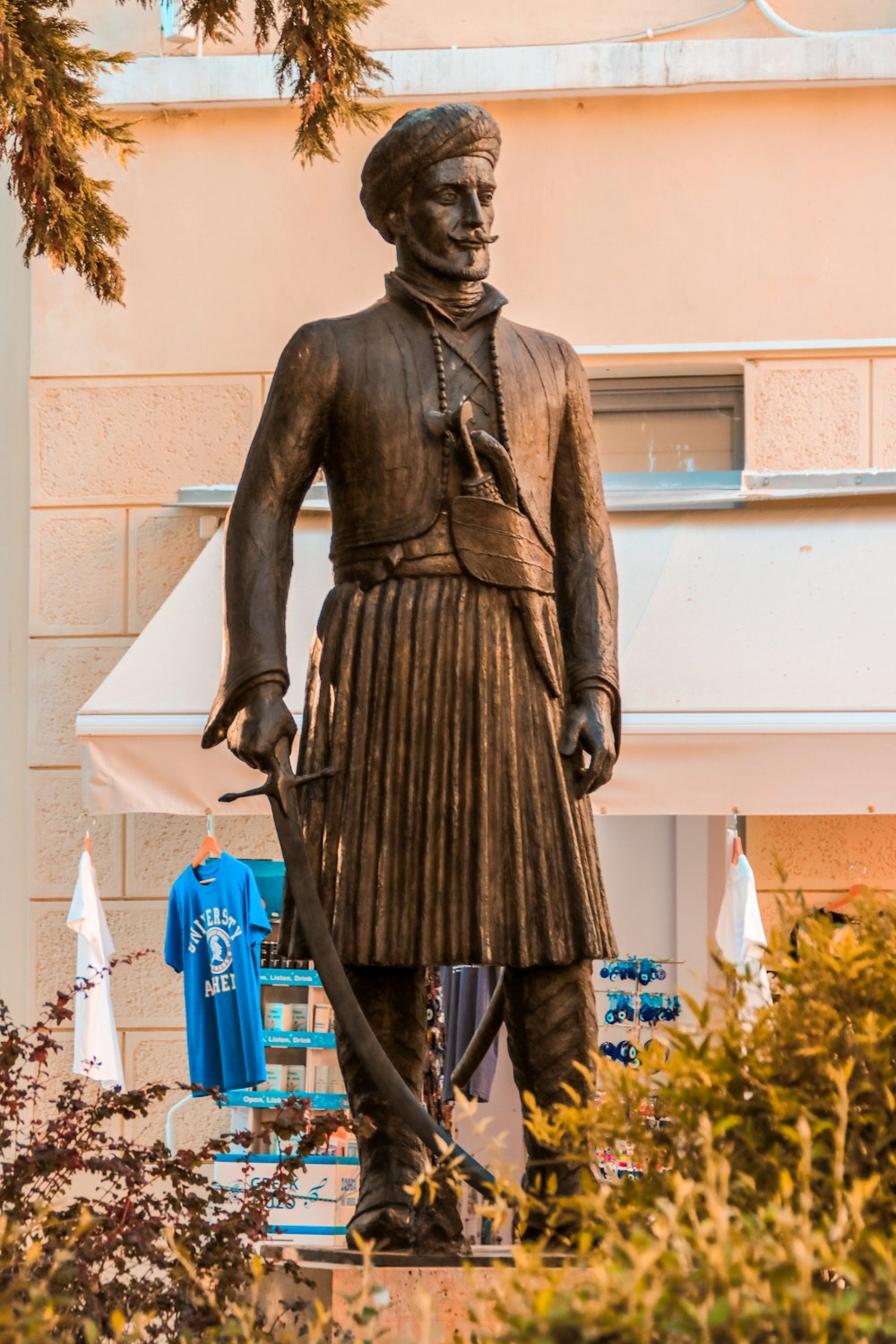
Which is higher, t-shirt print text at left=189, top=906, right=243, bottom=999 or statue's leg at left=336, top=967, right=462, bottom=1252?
statue's leg at left=336, top=967, right=462, bottom=1252

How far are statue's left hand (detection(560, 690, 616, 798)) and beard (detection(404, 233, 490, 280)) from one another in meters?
0.83

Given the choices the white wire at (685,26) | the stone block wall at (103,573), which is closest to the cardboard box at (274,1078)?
the stone block wall at (103,573)

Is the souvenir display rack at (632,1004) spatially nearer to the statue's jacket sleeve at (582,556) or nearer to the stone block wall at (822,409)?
the stone block wall at (822,409)

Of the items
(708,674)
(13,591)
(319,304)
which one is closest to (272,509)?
(708,674)

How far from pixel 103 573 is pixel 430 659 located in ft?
19.1

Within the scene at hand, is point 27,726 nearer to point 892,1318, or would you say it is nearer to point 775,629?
point 775,629

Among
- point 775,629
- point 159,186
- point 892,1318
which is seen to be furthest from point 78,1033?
point 892,1318

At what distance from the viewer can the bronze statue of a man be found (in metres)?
3.86

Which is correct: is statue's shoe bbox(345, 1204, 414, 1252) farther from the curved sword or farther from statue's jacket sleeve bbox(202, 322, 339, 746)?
statue's jacket sleeve bbox(202, 322, 339, 746)

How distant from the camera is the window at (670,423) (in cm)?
931

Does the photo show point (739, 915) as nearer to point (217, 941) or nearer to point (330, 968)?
point (217, 941)

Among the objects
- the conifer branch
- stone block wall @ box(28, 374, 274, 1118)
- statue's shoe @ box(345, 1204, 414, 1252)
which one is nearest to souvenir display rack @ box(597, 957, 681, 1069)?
stone block wall @ box(28, 374, 274, 1118)

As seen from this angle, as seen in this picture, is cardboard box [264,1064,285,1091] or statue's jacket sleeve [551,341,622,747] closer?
statue's jacket sleeve [551,341,622,747]

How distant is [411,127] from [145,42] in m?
6.10
